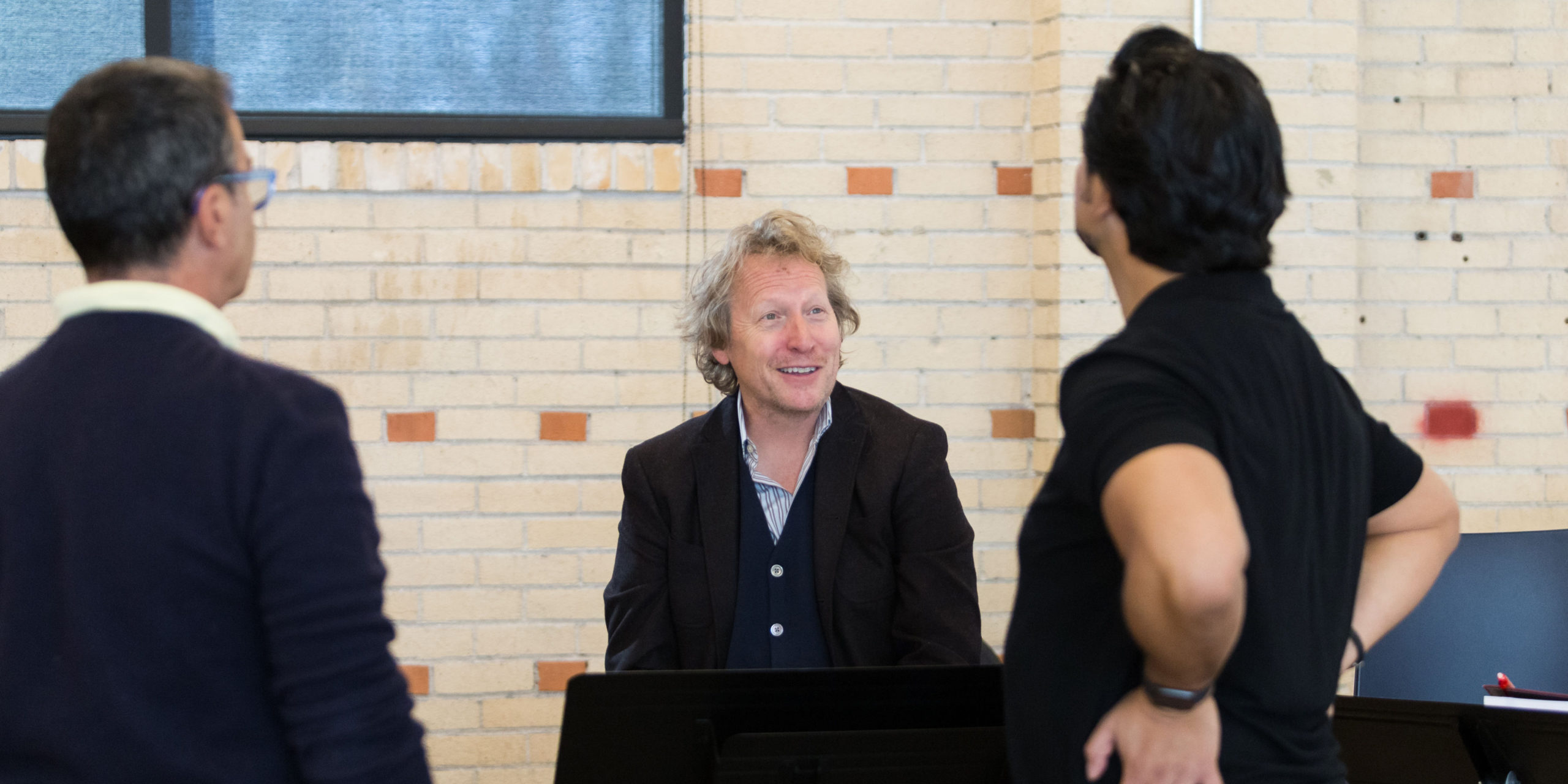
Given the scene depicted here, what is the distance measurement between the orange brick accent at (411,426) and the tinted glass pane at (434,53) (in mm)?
675

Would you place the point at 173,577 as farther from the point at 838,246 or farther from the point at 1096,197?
the point at 838,246

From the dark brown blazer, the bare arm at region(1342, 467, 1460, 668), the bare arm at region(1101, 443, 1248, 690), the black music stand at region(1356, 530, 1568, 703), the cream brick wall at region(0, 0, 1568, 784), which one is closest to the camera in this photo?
A: the bare arm at region(1101, 443, 1248, 690)

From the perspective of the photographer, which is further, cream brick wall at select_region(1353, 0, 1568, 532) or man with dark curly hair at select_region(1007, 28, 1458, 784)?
cream brick wall at select_region(1353, 0, 1568, 532)

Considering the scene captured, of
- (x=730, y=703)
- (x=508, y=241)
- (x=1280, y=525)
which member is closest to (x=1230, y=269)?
(x=1280, y=525)

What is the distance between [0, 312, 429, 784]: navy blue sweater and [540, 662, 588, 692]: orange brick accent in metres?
1.76

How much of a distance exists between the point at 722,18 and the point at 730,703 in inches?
71.4

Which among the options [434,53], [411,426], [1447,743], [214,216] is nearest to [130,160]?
[214,216]

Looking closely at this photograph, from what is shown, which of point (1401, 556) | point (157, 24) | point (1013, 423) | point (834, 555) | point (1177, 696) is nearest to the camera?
point (1177, 696)

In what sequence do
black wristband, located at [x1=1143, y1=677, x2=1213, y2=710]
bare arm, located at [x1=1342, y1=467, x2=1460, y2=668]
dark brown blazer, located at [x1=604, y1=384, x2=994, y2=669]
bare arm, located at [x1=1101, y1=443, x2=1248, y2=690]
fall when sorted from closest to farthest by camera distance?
bare arm, located at [x1=1101, y1=443, x2=1248, y2=690]
black wristband, located at [x1=1143, y1=677, x2=1213, y2=710]
bare arm, located at [x1=1342, y1=467, x2=1460, y2=668]
dark brown blazer, located at [x1=604, y1=384, x2=994, y2=669]

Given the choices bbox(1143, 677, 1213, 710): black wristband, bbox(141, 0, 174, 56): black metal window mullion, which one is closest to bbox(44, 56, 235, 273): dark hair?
bbox(1143, 677, 1213, 710): black wristband

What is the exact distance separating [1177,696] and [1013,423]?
1841 millimetres

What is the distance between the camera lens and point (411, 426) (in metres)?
2.77

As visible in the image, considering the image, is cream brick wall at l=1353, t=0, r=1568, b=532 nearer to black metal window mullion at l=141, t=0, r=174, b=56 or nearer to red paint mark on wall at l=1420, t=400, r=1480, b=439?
red paint mark on wall at l=1420, t=400, r=1480, b=439

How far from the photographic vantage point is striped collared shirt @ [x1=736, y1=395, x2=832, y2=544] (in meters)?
2.14
